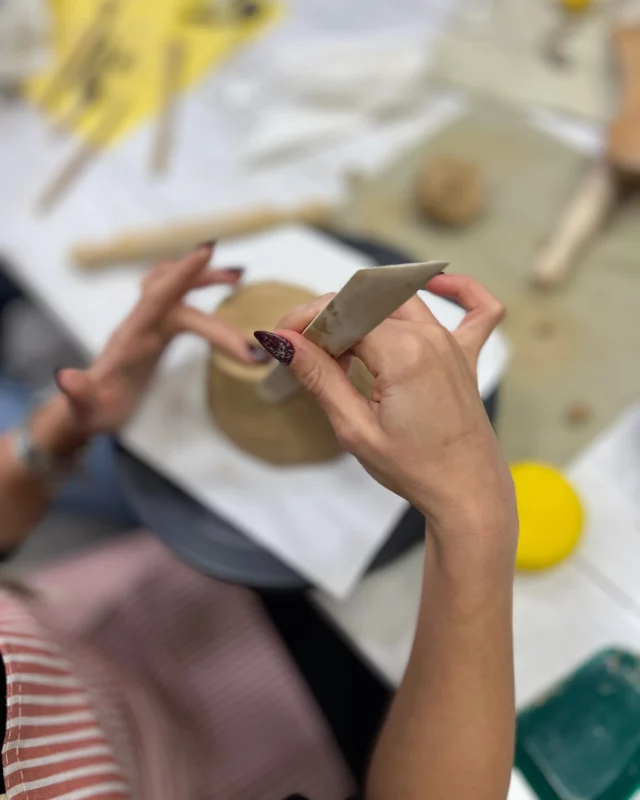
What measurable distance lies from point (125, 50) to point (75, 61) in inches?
2.8

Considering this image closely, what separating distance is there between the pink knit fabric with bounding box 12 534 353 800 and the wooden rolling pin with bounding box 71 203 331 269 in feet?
0.91

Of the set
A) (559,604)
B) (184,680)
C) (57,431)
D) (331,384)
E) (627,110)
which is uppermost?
(627,110)

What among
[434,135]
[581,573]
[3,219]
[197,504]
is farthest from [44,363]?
[581,573]

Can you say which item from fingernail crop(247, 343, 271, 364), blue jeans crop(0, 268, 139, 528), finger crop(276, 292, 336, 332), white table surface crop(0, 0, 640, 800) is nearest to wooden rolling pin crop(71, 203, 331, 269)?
white table surface crop(0, 0, 640, 800)

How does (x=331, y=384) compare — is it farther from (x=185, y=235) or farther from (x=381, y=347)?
(x=185, y=235)

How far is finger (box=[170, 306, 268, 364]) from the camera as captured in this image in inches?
16.9

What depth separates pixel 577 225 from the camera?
0.63m

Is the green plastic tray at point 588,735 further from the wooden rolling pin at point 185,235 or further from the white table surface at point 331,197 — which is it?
the wooden rolling pin at point 185,235

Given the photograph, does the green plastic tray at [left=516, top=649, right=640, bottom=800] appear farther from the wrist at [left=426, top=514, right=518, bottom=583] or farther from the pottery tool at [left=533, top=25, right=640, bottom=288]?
the pottery tool at [left=533, top=25, right=640, bottom=288]

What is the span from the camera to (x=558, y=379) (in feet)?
1.85

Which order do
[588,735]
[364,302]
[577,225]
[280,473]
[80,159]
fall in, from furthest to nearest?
[80,159]
[577,225]
[280,473]
[588,735]
[364,302]

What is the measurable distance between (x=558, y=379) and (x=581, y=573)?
0.17 m

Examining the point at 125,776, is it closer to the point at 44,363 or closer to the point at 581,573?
the point at 581,573

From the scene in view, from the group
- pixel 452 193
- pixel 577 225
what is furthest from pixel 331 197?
pixel 577 225
